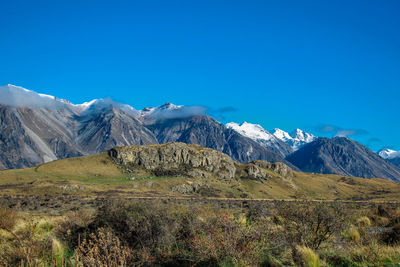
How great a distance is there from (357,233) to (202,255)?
351 inches

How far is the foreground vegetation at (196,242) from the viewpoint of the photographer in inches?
346

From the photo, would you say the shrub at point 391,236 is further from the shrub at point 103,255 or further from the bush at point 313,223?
the shrub at point 103,255

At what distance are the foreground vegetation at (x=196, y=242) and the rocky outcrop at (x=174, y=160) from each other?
141 meters

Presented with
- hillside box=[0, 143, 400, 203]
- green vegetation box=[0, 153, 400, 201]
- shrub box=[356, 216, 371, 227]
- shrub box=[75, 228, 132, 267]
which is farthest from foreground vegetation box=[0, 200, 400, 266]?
hillside box=[0, 143, 400, 203]

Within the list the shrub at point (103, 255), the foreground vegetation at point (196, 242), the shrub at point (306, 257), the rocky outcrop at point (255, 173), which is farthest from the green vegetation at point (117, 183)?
the shrub at point (306, 257)

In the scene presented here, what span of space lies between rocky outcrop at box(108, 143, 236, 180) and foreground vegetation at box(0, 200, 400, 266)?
461ft

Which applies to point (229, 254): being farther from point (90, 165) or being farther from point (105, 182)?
point (90, 165)

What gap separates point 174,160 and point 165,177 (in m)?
Result: 23.2

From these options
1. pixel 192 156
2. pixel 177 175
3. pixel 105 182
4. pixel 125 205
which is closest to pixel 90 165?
pixel 105 182

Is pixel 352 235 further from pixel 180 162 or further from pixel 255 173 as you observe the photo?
pixel 255 173

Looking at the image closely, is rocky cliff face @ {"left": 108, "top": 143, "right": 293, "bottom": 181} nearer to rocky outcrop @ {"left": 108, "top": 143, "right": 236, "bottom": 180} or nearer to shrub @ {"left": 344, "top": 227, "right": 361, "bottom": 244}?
rocky outcrop @ {"left": 108, "top": 143, "right": 236, "bottom": 180}

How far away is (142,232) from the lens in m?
10.7

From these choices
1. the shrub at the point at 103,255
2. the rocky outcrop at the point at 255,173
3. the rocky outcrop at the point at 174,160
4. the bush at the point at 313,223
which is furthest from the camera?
the rocky outcrop at the point at 255,173

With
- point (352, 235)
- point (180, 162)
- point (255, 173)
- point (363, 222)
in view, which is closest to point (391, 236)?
point (352, 235)
